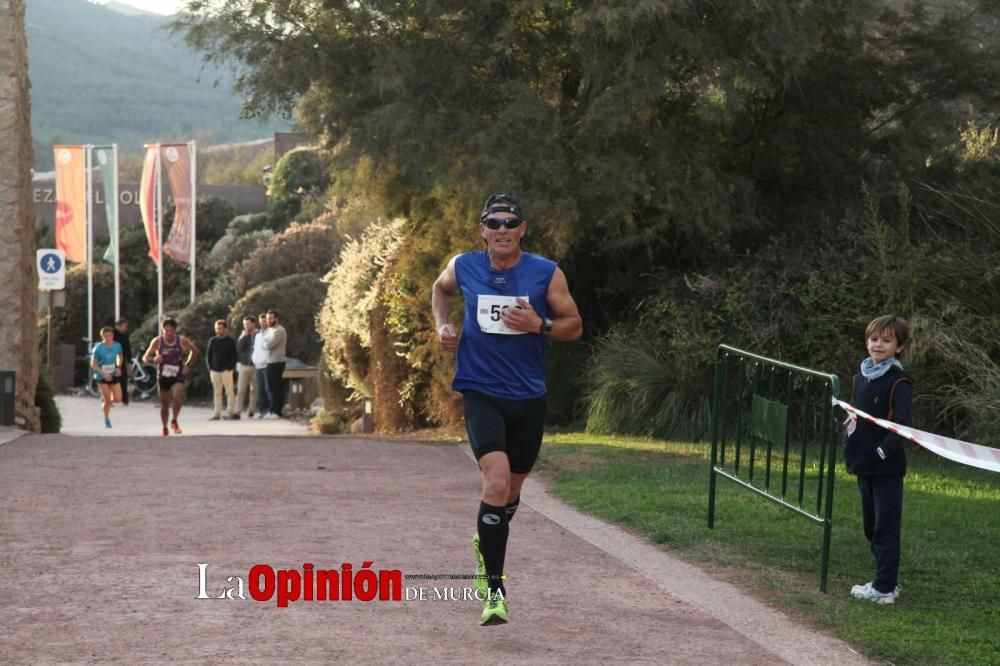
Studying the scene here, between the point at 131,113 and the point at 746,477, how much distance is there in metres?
158

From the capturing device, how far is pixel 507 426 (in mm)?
6957

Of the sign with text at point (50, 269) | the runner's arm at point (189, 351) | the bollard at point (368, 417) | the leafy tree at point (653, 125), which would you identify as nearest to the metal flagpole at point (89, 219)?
the sign with text at point (50, 269)

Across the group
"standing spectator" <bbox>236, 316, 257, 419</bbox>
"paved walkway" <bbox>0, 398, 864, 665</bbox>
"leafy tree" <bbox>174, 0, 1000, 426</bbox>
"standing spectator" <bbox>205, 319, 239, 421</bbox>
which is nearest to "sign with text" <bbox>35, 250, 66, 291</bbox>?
"standing spectator" <bbox>205, 319, 239, 421</bbox>

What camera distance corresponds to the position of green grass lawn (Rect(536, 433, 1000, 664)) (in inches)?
275

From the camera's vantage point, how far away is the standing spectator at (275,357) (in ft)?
87.4

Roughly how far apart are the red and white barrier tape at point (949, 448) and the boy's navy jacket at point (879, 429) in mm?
87

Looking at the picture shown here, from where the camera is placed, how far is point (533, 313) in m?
6.79

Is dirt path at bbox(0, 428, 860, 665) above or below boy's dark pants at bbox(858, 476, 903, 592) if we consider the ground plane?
below

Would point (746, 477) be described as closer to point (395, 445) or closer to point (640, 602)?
point (640, 602)

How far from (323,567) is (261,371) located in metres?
20.1

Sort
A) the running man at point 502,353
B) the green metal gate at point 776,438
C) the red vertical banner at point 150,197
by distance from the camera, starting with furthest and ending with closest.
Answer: the red vertical banner at point 150,197 → the green metal gate at point 776,438 → the running man at point 502,353

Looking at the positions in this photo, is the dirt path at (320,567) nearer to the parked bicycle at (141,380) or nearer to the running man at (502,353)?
the running man at (502,353)

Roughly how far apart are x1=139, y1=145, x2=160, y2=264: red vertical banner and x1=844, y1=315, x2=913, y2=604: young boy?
32.1 m

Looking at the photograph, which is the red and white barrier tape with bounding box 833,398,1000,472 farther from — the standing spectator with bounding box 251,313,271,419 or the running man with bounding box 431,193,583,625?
the standing spectator with bounding box 251,313,271,419
